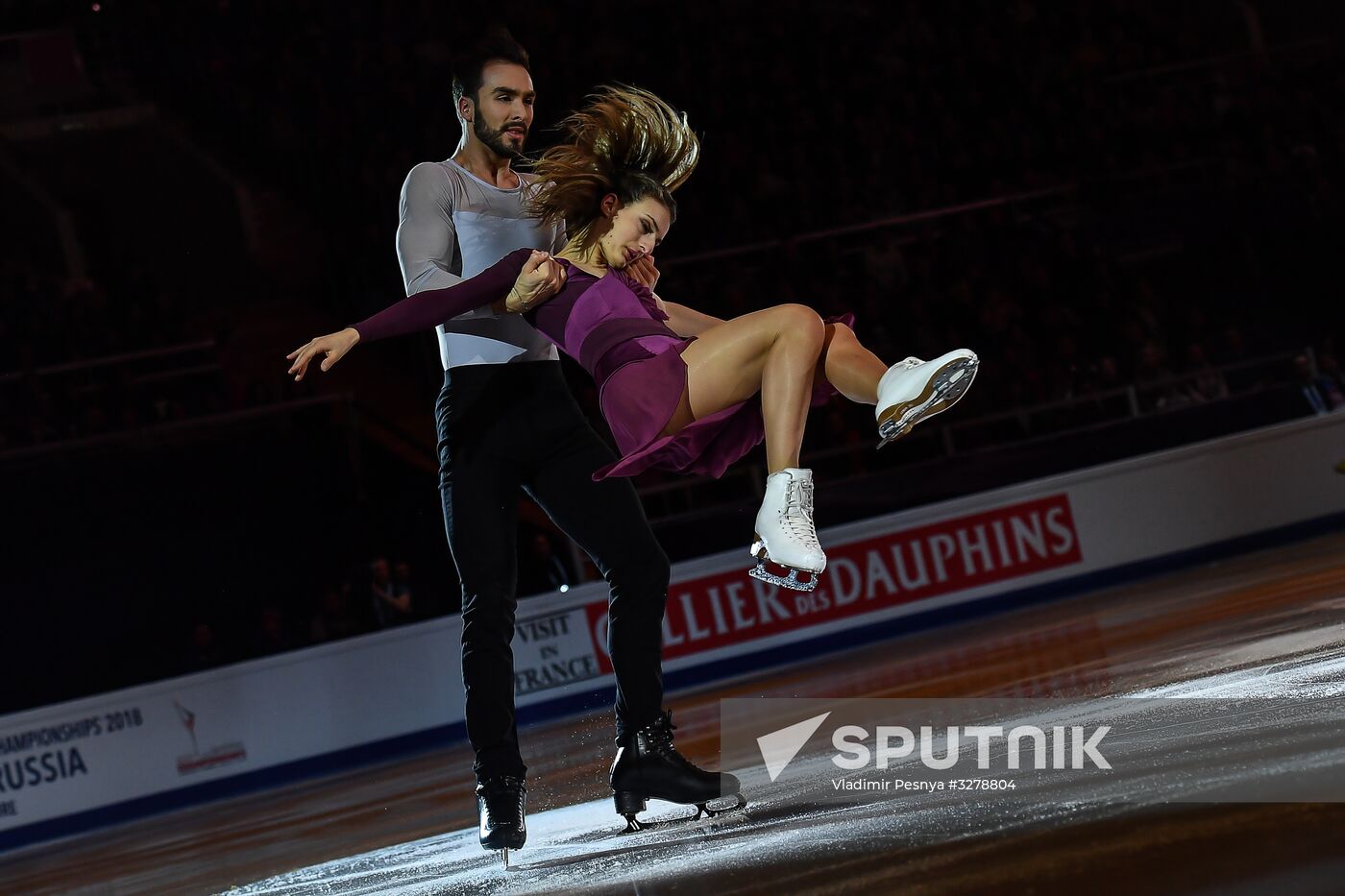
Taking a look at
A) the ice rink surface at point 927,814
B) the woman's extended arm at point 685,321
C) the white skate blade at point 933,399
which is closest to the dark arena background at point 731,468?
the ice rink surface at point 927,814

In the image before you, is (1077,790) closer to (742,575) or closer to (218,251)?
(742,575)

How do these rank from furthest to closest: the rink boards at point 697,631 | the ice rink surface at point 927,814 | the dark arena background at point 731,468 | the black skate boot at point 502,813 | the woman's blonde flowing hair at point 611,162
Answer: the rink boards at point 697,631 → the dark arena background at point 731,468 → the woman's blonde flowing hair at point 611,162 → the black skate boot at point 502,813 → the ice rink surface at point 927,814

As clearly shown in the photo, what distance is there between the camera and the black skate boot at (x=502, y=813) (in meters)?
3.25

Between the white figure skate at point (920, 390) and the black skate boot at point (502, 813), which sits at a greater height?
the white figure skate at point (920, 390)

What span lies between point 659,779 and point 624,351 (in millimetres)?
1032

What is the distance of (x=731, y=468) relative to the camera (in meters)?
10.4

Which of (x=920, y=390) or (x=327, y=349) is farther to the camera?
(x=327, y=349)

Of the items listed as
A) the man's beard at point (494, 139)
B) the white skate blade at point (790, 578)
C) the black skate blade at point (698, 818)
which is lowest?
the black skate blade at point (698, 818)

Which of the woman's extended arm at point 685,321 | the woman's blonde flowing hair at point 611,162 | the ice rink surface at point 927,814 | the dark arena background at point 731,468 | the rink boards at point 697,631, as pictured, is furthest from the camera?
the rink boards at point 697,631

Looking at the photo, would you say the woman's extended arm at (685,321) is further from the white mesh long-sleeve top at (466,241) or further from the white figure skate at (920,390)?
the white figure skate at (920,390)

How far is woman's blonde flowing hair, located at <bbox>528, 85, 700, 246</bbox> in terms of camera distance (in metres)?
3.35

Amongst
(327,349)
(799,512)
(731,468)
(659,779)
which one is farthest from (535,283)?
(731,468)

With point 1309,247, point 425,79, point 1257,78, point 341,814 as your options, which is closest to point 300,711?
point 341,814

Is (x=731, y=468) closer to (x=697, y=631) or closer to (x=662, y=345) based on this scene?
(x=697, y=631)
